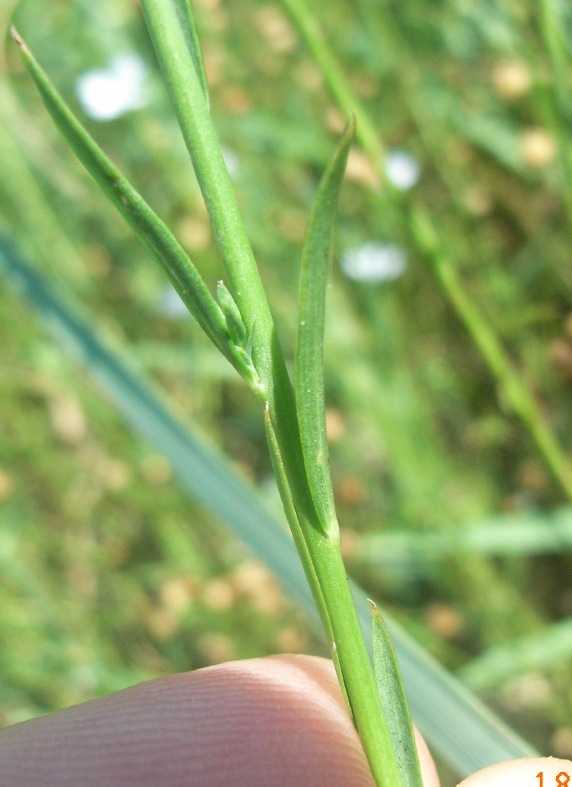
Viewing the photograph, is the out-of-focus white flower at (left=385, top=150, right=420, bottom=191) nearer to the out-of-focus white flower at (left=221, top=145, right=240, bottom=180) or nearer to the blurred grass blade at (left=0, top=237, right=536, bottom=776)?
the out-of-focus white flower at (left=221, top=145, right=240, bottom=180)

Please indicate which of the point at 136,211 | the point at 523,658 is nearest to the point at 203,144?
the point at 136,211

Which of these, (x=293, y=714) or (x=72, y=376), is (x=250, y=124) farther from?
(x=293, y=714)

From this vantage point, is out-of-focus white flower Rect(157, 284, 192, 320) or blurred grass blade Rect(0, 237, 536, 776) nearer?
blurred grass blade Rect(0, 237, 536, 776)

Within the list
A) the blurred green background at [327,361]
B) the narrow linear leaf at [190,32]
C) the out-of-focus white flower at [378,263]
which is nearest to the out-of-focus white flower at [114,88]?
the blurred green background at [327,361]

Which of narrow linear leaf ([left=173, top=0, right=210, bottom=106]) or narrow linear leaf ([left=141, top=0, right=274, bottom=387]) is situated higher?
narrow linear leaf ([left=173, top=0, right=210, bottom=106])

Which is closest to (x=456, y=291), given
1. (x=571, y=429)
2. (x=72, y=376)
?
(x=571, y=429)

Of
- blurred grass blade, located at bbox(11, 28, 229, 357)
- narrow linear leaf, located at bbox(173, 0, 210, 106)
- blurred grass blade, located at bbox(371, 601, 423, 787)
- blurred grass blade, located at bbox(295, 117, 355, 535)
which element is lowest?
blurred grass blade, located at bbox(371, 601, 423, 787)

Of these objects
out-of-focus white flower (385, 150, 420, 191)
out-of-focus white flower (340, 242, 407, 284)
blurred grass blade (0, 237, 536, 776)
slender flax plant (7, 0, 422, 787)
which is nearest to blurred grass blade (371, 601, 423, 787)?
slender flax plant (7, 0, 422, 787)
